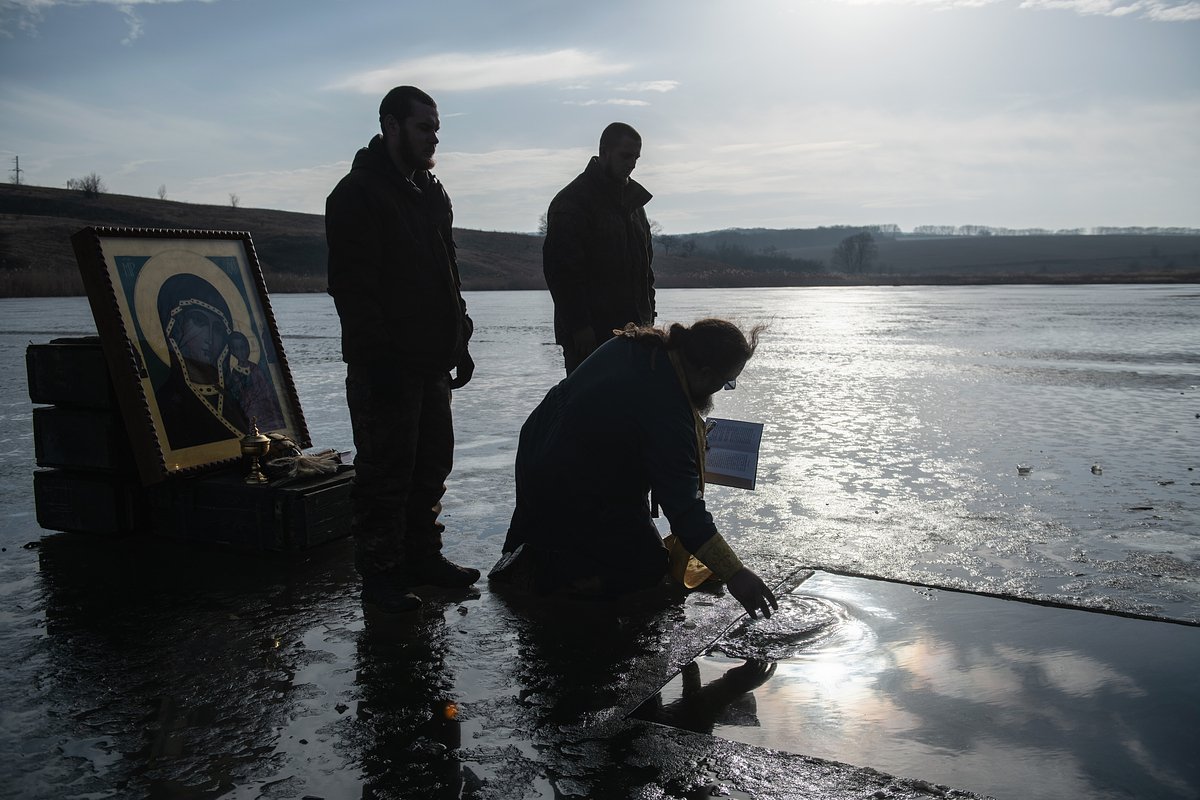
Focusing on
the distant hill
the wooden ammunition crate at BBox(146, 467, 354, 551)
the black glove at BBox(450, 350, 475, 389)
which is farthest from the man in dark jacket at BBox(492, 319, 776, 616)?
the distant hill

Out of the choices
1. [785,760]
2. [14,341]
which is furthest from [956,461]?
[14,341]

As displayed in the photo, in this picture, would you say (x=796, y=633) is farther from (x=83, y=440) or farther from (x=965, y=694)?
(x=83, y=440)

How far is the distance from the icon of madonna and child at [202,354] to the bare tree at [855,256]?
387 feet

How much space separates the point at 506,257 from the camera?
10106 centimetres

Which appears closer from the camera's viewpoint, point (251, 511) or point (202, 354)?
point (251, 511)

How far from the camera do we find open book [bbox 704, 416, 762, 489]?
4707mm

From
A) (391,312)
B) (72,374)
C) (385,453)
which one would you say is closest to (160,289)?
(72,374)

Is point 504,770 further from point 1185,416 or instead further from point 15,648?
point 1185,416

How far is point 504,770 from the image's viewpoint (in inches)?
107

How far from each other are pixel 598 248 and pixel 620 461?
1.68 metres

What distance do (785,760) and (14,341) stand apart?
18.3m

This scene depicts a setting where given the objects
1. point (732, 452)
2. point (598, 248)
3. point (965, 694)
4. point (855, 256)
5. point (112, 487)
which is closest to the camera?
point (965, 694)

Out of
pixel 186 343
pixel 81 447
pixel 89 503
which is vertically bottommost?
pixel 89 503

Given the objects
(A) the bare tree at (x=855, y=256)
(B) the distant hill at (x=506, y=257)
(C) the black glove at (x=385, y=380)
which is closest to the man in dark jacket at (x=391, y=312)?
(C) the black glove at (x=385, y=380)
